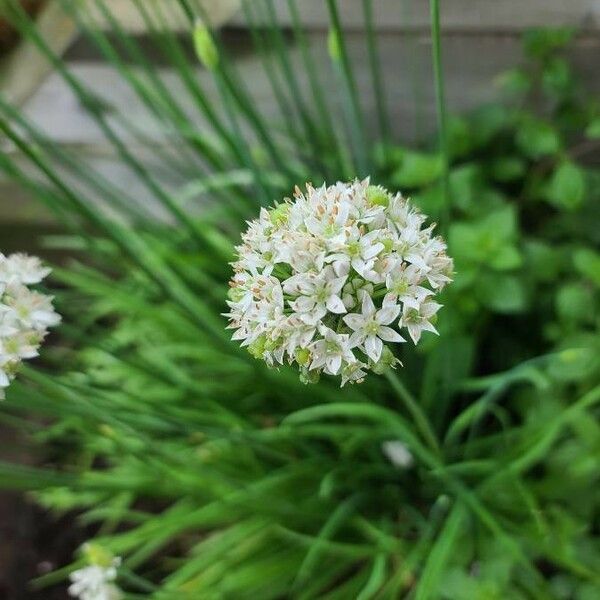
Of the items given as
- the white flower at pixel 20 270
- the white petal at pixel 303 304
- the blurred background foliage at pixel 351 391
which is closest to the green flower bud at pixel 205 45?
the blurred background foliage at pixel 351 391

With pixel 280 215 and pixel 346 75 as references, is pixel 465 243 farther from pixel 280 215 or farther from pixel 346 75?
pixel 280 215

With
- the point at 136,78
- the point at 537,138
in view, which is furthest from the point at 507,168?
the point at 136,78

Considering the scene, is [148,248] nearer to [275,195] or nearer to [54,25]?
[275,195]

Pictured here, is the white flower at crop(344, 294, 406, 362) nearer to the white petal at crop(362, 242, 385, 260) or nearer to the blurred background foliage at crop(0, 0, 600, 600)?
the white petal at crop(362, 242, 385, 260)

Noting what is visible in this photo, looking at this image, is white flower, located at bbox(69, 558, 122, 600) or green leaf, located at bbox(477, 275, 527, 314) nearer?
white flower, located at bbox(69, 558, 122, 600)

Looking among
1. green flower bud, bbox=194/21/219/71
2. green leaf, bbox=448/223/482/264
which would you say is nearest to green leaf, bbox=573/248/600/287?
green leaf, bbox=448/223/482/264

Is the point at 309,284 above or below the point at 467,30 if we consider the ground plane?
below

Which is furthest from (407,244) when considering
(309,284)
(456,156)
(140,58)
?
(456,156)
